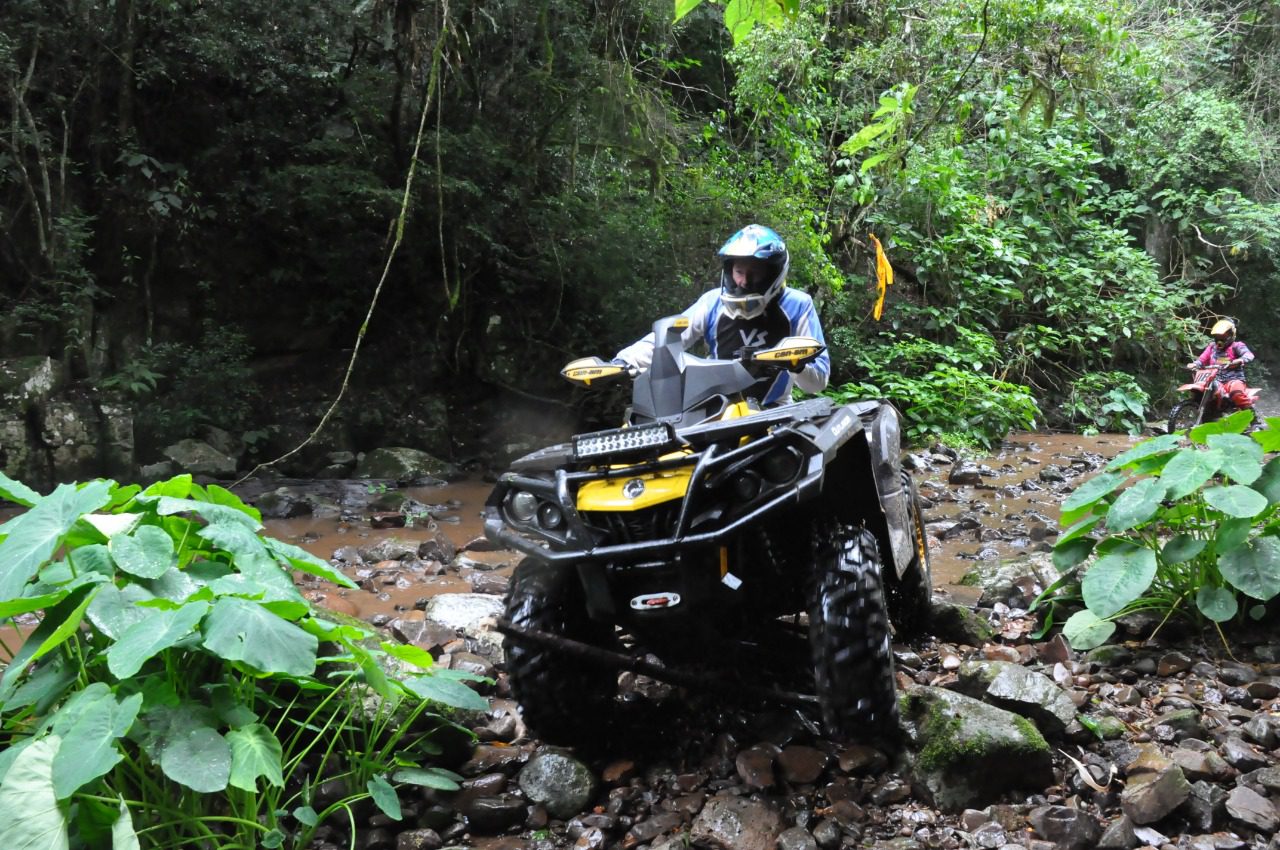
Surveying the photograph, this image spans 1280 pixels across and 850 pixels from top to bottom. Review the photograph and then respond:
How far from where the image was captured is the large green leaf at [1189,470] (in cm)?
338

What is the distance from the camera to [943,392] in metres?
12.2

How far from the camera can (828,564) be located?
3.08 meters

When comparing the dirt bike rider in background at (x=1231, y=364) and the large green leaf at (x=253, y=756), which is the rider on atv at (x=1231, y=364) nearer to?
the dirt bike rider in background at (x=1231, y=364)

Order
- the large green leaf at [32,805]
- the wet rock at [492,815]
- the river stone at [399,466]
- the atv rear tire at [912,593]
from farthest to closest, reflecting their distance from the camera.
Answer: the river stone at [399,466] → the atv rear tire at [912,593] → the wet rock at [492,815] → the large green leaf at [32,805]

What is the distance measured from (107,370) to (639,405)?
850 centimetres

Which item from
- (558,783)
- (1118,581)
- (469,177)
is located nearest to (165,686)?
(558,783)

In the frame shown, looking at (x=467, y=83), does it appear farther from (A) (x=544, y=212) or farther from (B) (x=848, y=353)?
(B) (x=848, y=353)

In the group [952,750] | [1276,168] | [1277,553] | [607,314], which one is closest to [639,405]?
[952,750]

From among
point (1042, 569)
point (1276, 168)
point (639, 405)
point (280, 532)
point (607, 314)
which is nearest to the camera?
Answer: point (639, 405)

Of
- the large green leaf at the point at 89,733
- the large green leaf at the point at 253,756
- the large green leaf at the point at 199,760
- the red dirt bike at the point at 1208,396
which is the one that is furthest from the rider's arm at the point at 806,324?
the red dirt bike at the point at 1208,396

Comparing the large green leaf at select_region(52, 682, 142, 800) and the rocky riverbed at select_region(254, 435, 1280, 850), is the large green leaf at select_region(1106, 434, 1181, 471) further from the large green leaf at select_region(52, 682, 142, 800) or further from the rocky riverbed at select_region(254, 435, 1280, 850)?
the large green leaf at select_region(52, 682, 142, 800)

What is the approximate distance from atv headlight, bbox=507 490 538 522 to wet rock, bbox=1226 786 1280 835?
2.21 meters

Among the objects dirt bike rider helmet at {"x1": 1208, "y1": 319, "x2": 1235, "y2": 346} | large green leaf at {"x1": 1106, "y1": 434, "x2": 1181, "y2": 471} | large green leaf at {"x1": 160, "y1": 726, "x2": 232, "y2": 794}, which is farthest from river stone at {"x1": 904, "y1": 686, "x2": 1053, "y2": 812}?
dirt bike rider helmet at {"x1": 1208, "y1": 319, "x2": 1235, "y2": 346}

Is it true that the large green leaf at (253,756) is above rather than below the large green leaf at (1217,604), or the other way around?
above
